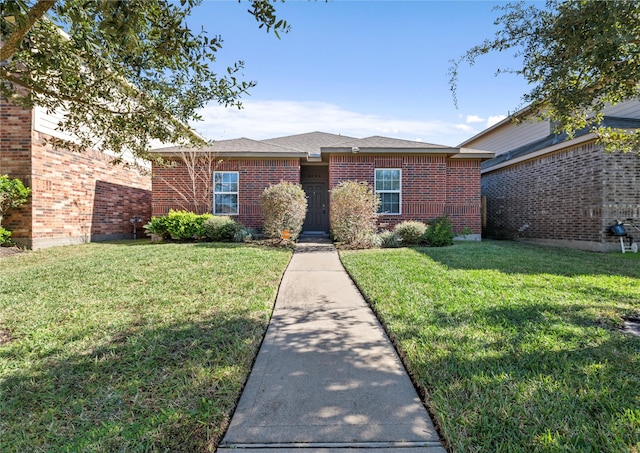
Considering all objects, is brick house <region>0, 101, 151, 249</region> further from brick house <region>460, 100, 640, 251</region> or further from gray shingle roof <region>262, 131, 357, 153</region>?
brick house <region>460, 100, 640, 251</region>

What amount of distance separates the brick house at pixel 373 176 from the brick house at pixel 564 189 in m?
2.06

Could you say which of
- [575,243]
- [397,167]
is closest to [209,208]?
[397,167]

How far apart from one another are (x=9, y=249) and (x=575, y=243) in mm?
16238

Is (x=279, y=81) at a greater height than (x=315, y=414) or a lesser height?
greater

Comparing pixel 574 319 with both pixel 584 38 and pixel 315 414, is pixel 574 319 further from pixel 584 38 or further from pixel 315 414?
pixel 315 414

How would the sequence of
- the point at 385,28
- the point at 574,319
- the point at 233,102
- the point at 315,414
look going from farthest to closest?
the point at 385,28, the point at 233,102, the point at 574,319, the point at 315,414

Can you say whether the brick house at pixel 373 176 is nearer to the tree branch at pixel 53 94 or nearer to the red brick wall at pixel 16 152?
the red brick wall at pixel 16 152

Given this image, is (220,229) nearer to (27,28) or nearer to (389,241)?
(389,241)

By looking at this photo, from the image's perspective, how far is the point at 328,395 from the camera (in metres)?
2.40

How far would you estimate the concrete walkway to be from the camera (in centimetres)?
195

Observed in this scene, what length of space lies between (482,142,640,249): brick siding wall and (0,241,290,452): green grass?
386 inches

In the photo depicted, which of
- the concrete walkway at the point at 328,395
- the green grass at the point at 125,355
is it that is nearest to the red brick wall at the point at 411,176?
the green grass at the point at 125,355

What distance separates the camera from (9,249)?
8.48 metres

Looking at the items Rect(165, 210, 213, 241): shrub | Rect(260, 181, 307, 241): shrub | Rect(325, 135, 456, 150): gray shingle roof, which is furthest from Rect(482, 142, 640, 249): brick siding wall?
Rect(165, 210, 213, 241): shrub
